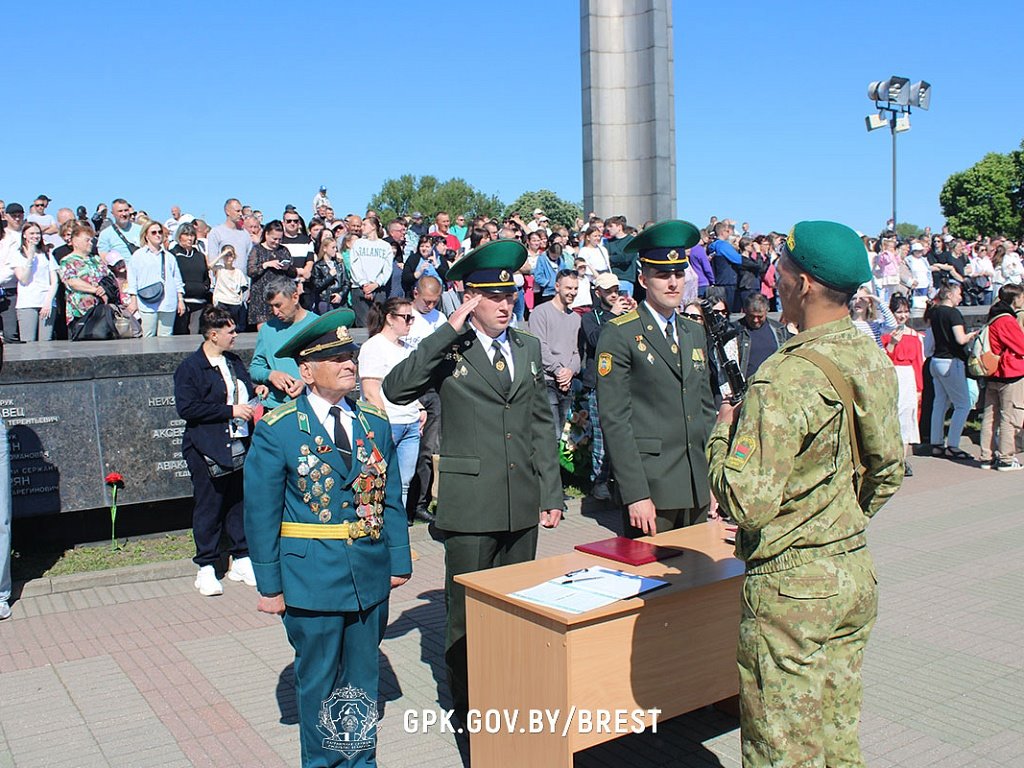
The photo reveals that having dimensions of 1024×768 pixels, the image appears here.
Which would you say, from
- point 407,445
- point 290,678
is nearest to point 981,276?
point 407,445

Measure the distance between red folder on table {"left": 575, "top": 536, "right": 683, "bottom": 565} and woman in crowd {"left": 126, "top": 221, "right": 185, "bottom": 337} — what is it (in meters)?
8.72

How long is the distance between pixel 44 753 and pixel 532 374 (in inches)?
119

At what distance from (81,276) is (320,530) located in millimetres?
8801

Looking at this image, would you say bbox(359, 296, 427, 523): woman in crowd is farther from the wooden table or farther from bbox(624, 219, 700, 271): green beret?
the wooden table

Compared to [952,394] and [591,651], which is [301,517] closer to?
[591,651]

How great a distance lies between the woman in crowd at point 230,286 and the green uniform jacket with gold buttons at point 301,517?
28.3 ft

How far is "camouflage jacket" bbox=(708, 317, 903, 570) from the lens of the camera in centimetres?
327

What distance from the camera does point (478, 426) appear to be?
514 centimetres

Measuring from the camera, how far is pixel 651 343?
5406mm

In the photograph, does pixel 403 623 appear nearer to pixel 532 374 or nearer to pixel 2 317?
pixel 532 374

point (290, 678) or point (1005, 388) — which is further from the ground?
point (1005, 388)

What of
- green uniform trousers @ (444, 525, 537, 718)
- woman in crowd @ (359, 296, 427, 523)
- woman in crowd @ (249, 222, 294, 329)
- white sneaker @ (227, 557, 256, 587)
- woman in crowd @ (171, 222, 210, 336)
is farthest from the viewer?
woman in crowd @ (171, 222, 210, 336)

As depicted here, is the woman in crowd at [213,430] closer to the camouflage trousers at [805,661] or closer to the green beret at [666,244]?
the green beret at [666,244]

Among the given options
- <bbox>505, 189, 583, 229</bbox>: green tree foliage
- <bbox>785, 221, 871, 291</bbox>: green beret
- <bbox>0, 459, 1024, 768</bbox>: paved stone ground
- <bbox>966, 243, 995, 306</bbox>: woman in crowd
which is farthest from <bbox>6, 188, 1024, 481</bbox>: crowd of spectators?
<bbox>505, 189, 583, 229</bbox>: green tree foliage
